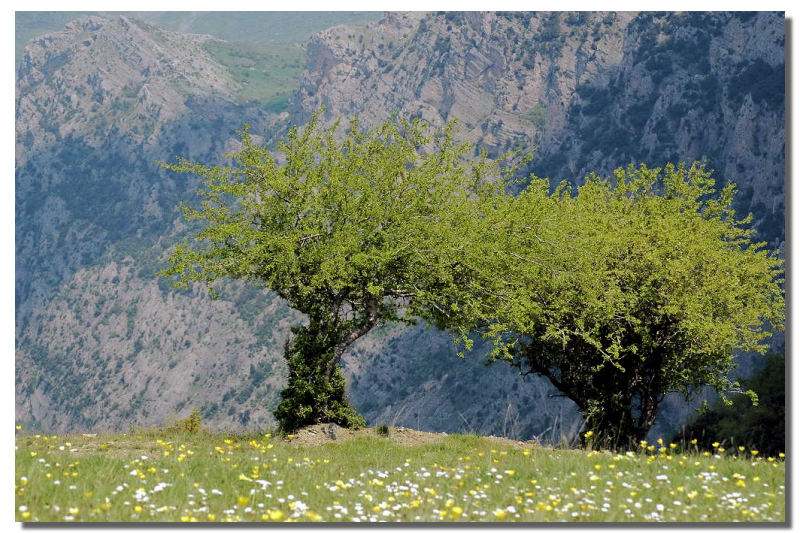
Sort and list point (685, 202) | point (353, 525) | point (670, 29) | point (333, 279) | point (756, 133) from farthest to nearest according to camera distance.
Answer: point (670, 29), point (756, 133), point (685, 202), point (333, 279), point (353, 525)

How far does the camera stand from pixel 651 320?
25062mm

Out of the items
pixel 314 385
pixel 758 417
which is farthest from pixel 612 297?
pixel 758 417

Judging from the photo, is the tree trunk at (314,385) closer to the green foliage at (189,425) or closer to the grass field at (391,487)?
the green foliage at (189,425)

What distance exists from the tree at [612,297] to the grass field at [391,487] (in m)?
6.80

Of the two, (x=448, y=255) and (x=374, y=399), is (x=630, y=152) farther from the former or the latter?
(x=448, y=255)

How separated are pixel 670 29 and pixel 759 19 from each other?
158ft

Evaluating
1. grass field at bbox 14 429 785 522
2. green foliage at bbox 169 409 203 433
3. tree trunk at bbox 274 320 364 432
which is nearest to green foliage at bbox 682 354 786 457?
tree trunk at bbox 274 320 364 432

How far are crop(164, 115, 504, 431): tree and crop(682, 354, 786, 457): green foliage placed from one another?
78.5ft

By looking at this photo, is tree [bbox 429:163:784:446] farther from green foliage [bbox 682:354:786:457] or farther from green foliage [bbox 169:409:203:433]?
green foliage [bbox 682:354:786:457]

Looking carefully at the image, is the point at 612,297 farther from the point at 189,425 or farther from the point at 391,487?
the point at 391,487

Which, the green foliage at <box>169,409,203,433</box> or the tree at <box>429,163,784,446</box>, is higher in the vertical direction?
the tree at <box>429,163,784,446</box>

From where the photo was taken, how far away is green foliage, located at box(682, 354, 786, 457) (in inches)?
1646

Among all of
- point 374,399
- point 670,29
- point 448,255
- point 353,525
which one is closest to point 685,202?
point 448,255

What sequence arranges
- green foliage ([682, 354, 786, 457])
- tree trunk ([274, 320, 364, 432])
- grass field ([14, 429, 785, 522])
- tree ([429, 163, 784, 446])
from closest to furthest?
grass field ([14, 429, 785, 522]), tree trunk ([274, 320, 364, 432]), tree ([429, 163, 784, 446]), green foliage ([682, 354, 786, 457])
